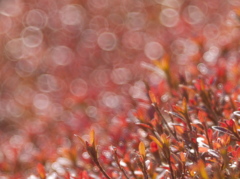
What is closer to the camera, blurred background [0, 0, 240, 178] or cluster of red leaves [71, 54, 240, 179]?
cluster of red leaves [71, 54, 240, 179]

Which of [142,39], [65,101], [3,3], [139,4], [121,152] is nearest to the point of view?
[121,152]

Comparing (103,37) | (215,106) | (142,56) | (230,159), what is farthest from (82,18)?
(230,159)

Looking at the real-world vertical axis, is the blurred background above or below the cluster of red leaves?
below

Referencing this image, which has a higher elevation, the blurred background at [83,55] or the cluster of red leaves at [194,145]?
the cluster of red leaves at [194,145]

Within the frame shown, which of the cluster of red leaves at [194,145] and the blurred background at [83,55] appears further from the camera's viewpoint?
the blurred background at [83,55]

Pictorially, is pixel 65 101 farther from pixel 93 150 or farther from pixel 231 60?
pixel 93 150

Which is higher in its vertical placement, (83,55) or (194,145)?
(194,145)

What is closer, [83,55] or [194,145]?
[194,145]

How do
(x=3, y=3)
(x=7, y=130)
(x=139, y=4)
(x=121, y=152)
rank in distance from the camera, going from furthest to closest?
(x=3, y=3) < (x=139, y=4) < (x=7, y=130) < (x=121, y=152)
